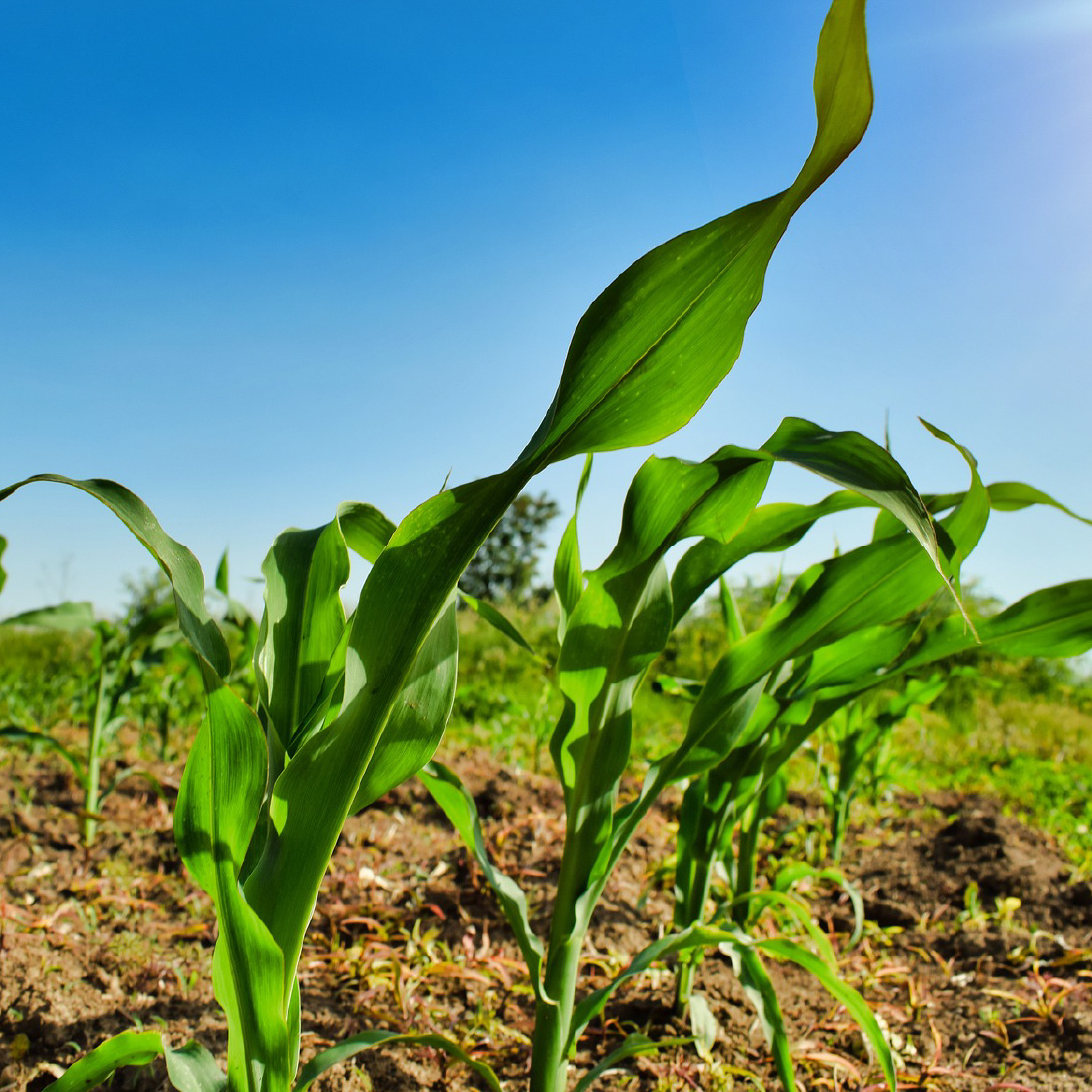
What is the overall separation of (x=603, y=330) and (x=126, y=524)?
19.3 inches

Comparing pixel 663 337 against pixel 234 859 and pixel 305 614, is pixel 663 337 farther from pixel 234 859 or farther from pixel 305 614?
pixel 234 859

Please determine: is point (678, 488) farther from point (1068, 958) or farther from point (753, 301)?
point (1068, 958)

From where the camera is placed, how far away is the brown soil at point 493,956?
55.8 inches

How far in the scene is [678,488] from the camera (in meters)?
1.06

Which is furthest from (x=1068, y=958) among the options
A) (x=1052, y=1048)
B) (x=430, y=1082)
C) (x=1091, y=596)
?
(x=430, y=1082)

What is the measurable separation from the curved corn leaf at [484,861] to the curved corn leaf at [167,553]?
1.45ft

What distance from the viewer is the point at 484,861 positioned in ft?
3.96

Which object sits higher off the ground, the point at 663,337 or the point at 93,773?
the point at 663,337

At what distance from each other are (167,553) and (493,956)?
1260 mm

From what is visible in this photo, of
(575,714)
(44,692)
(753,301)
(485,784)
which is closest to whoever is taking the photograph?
(753,301)

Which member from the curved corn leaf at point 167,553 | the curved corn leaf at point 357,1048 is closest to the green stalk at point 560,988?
the curved corn leaf at point 357,1048

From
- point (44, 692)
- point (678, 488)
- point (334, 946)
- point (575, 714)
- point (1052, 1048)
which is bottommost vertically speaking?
point (1052, 1048)

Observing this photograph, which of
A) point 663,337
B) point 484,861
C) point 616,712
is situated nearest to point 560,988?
point 484,861

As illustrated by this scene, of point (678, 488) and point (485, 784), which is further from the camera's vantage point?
point (485, 784)
